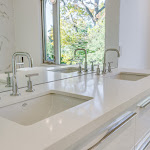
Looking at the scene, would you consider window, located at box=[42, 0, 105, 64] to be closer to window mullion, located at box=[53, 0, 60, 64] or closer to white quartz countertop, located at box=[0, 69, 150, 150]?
window mullion, located at box=[53, 0, 60, 64]

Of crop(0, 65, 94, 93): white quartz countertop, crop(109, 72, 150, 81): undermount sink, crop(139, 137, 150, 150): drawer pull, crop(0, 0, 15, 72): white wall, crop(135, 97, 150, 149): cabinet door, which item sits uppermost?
crop(0, 0, 15, 72): white wall

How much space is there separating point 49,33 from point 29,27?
193 millimetres

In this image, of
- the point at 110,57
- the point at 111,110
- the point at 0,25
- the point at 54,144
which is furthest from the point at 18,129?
the point at 110,57

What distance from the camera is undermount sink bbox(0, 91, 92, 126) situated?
3.09ft

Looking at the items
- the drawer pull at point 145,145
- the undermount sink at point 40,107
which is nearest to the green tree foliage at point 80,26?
the undermount sink at point 40,107

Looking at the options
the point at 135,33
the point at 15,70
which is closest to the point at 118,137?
the point at 15,70

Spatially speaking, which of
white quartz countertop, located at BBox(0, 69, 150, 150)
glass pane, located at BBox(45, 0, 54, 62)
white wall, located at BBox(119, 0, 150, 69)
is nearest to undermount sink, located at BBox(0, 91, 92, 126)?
white quartz countertop, located at BBox(0, 69, 150, 150)

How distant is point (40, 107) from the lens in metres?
1.09

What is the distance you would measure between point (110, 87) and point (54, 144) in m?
0.79

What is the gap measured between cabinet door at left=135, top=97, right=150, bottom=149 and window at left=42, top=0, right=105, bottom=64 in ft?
2.22

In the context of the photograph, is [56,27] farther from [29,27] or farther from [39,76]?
[39,76]

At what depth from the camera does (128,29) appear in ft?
8.25

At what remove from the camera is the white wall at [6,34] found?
3.43 ft

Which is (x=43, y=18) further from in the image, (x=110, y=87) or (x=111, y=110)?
(x=111, y=110)
